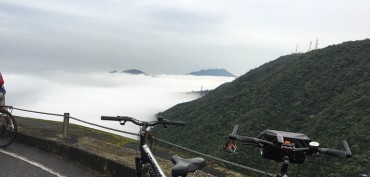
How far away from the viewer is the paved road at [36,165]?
225 inches

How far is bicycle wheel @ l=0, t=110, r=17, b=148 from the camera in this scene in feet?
23.9

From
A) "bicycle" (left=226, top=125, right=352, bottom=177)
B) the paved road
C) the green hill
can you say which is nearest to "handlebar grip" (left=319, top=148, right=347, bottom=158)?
"bicycle" (left=226, top=125, right=352, bottom=177)

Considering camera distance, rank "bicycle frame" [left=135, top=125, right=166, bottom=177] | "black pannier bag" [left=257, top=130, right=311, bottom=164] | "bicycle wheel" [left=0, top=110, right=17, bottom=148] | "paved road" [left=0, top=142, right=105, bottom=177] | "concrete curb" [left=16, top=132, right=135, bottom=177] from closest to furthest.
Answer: "black pannier bag" [left=257, top=130, right=311, bottom=164] → "bicycle frame" [left=135, top=125, right=166, bottom=177] → "concrete curb" [left=16, top=132, right=135, bottom=177] → "paved road" [left=0, top=142, right=105, bottom=177] → "bicycle wheel" [left=0, top=110, right=17, bottom=148]

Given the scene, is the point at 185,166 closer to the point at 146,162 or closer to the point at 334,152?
the point at 146,162

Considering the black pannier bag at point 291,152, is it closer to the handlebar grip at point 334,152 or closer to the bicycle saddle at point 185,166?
the handlebar grip at point 334,152

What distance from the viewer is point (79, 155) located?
641cm

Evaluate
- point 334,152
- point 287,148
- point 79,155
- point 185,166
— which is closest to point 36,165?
point 79,155

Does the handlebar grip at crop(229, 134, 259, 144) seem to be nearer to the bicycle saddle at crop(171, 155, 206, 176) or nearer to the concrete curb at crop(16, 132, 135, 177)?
the bicycle saddle at crop(171, 155, 206, 176)

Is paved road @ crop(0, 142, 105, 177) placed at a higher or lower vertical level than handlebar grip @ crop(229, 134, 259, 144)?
lower

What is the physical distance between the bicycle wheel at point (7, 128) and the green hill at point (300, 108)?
39.8m

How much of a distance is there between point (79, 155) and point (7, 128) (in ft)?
6.85

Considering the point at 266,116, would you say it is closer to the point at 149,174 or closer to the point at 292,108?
the point at 292,108

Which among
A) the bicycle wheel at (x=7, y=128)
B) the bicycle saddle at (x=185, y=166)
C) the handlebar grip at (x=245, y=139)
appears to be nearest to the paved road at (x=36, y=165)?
the bicycle wheel at (x=7, y=128)

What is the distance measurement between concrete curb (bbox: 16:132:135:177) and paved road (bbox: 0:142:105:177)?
0.10 meters
